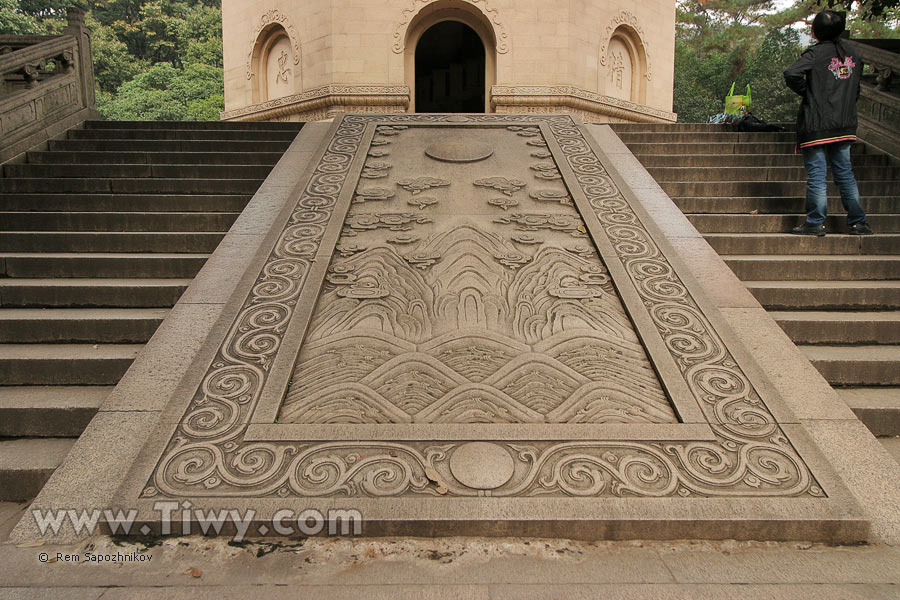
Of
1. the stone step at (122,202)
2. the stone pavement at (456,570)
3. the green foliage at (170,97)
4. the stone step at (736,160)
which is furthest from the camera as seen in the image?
the green foliage at (170,97)

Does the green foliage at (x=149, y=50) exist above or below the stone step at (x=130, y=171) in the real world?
above

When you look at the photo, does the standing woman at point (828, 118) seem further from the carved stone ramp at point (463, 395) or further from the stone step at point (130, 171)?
the stone step at point (130, 171)

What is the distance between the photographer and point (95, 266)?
4.21m

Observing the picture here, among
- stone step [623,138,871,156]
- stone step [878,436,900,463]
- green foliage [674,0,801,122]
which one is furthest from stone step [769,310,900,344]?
green foliage [674,0,801,122]

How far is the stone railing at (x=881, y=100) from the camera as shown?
6.41 m

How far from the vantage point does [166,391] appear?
283 centimetres

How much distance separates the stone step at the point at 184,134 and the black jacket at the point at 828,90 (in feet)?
19.1

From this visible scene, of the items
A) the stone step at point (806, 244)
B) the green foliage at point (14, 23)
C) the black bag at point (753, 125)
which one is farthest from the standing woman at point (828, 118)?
the green foliage at point (14, 23)

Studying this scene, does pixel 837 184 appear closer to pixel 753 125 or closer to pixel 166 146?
pixel 753 125

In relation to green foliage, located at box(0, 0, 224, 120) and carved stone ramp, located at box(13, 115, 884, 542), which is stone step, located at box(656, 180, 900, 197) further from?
green foliage, located at box(0, 0, 224, 120)

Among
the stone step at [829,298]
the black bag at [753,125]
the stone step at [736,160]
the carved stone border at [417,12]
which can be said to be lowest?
the stone step at [829,298]

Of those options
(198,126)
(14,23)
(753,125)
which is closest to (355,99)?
(198,126)

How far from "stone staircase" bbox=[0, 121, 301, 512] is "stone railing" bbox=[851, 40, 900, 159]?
7.37m

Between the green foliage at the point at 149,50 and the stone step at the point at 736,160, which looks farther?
the green foliage at the point at 149,50
